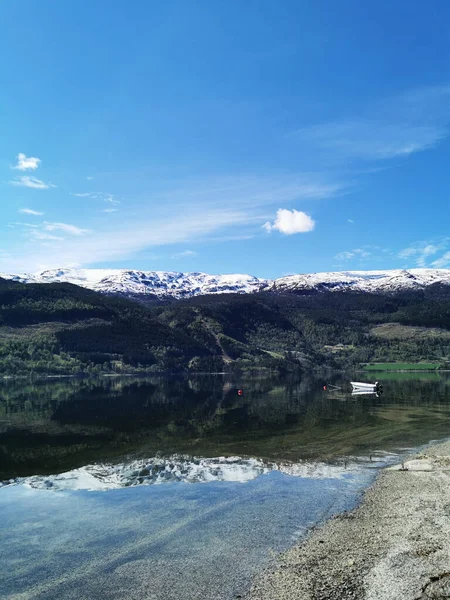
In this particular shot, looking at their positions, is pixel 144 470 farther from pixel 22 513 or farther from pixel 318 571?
pixel 318 571

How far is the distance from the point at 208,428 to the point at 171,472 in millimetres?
30440

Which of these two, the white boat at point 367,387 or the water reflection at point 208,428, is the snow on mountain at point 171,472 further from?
the white boat at point 367,387

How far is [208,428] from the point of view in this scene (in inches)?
2953

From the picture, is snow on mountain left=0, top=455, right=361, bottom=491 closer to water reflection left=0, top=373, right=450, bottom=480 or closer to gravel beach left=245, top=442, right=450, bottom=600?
water reflection left=0, top=373, right=450, bottom=480

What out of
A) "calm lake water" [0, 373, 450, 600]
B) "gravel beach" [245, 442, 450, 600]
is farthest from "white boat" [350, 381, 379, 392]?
"gravel beach" [245, 442, 450, 600]

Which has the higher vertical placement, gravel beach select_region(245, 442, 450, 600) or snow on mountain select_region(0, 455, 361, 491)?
gravel beach select_region(245, 442, 450, 600)

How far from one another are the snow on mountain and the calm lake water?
103 millimetres

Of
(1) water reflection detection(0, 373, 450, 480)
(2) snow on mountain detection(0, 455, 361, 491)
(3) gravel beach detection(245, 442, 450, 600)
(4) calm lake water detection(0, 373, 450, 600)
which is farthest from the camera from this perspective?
(1) water reflection detection(0, 373, 450, 480)

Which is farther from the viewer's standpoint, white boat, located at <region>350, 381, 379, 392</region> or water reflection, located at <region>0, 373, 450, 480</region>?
white boat, located at <region>350, 381, 379, 392</region>

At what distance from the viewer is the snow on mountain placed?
41250 millimetres

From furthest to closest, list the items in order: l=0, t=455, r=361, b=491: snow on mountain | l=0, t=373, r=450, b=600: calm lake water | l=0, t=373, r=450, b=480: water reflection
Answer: l=0, t=373, r=450, b=480: water reflection, l=0, t=455, r=361, b=491: snow on mountain, l=0, t=373, r=450, b=600: calm lake water

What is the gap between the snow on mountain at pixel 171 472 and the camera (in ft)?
135

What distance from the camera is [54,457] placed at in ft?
172

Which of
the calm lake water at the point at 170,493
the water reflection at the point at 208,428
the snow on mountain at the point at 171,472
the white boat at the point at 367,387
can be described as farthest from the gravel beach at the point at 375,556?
the white boat at the point at 367,387
